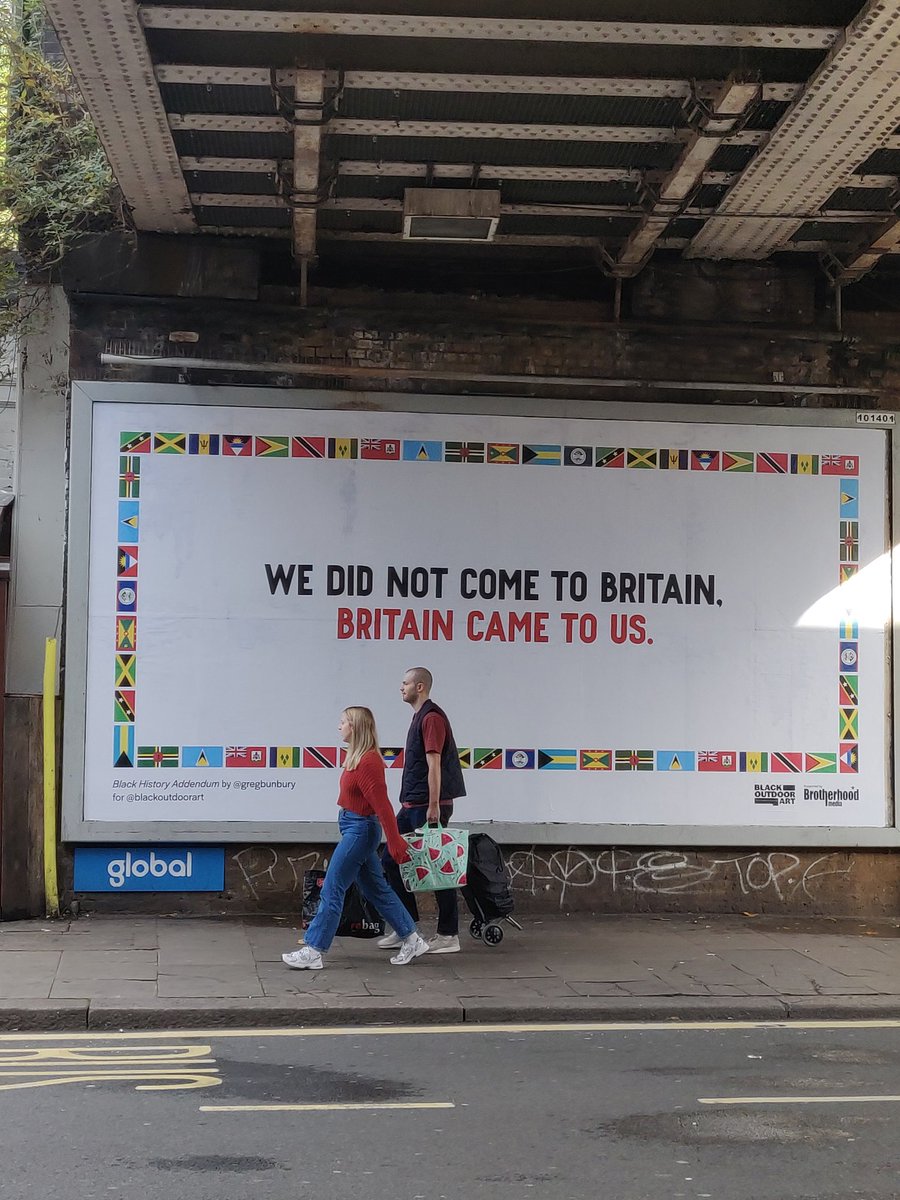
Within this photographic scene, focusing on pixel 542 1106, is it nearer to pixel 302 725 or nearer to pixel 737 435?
pixel 302 725

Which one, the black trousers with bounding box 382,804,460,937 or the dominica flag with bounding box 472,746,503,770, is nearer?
the black trousers with bounding box 382,804,460,937

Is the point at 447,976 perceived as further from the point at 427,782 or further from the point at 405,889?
the point at 427,782

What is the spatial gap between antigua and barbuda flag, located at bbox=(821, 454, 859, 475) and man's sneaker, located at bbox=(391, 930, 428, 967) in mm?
5235

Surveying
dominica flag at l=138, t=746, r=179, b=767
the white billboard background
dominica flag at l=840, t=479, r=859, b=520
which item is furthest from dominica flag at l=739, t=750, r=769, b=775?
dominica flag at l=138, t=746, r=179, b=767

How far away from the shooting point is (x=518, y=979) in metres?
8.23

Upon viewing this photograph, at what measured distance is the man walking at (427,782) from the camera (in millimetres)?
8891

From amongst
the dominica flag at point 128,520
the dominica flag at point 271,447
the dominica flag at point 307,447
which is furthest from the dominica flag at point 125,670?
the dominica flag at point 307,447

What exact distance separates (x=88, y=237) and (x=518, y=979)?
6498 mm

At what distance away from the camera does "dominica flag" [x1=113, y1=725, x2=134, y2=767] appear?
10062 millimetres

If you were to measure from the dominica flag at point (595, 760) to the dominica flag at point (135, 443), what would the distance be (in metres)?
4.25

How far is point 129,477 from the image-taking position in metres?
10.2

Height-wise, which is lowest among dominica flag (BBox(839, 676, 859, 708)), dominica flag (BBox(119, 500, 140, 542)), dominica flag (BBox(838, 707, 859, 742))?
dominica flag (BBox(838, 707, 859, 742))

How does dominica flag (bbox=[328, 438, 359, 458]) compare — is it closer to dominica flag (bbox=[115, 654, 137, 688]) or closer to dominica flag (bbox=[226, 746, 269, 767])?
dominica flag (bbox=[115, 654, 137, 688])

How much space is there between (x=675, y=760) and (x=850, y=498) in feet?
8.77
